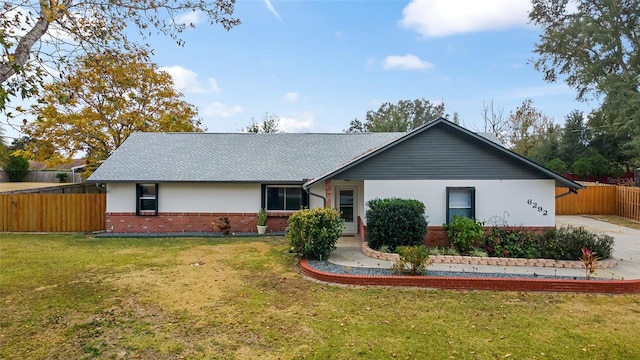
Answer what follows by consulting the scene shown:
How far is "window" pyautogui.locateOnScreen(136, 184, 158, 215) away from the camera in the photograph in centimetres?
→ 1502

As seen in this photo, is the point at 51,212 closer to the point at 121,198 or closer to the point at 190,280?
the point at 121,198

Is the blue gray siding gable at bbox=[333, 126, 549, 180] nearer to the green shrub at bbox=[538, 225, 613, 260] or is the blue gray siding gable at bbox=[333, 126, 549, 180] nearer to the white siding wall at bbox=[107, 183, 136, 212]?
the green shrub at bbox=[538, 225, 613, 260]

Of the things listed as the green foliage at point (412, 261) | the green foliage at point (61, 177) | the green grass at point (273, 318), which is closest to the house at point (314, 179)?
the green foliage at point (412, 261)

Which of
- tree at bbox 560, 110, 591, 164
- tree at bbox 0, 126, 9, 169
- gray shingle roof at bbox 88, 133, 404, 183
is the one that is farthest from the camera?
tree at bbox 560, 110, 591, 164

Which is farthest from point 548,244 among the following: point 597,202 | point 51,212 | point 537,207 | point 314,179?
point 51,212

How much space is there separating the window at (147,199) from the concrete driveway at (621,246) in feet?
50.2

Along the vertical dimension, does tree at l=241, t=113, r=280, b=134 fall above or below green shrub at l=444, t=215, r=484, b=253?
above

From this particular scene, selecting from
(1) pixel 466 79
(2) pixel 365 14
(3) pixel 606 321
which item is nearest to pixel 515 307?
(3) pixel 606 321

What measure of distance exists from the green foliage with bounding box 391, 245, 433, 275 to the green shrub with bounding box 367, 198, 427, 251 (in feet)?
6.01

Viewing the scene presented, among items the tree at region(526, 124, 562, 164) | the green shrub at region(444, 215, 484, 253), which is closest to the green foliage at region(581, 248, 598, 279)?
the green shrub at region(444, 215, 484, 253)

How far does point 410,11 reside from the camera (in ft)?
52.7

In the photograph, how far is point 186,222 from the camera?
15.1 m

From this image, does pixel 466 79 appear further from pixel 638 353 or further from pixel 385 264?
pixel 638 353

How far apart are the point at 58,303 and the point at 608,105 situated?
1253 inches
